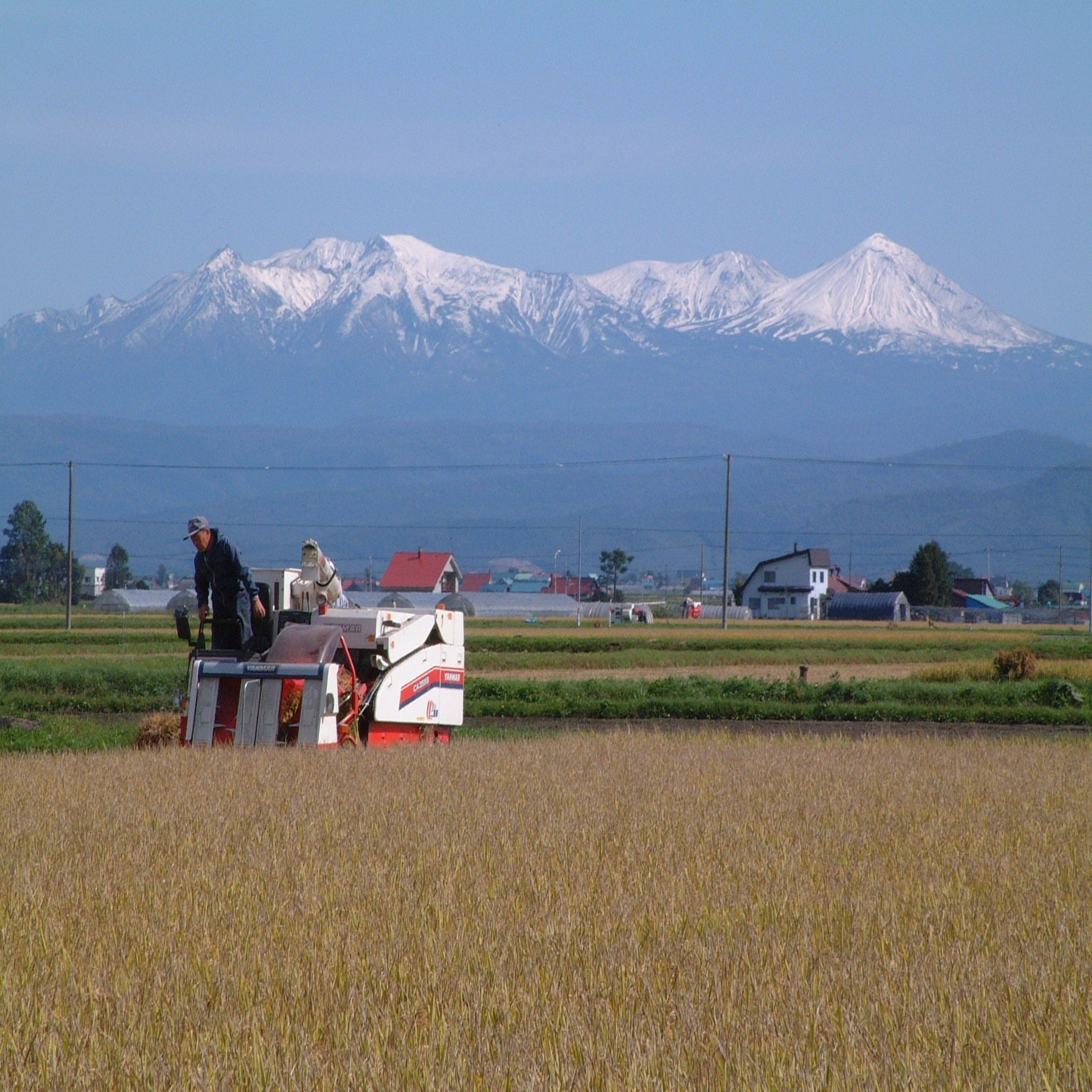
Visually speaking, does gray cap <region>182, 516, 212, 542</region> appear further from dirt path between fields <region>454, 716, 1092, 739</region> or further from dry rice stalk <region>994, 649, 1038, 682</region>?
dry rice stalk <region>994, 649, 1038, 682</region>

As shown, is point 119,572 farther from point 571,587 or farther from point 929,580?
point 929,580

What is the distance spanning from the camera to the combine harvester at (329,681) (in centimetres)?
1372

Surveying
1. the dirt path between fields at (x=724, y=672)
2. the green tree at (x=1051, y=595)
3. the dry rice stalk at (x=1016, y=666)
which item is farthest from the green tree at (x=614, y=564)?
the dry rice stalk at (x=1016, y=666)

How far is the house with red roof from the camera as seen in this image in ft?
443

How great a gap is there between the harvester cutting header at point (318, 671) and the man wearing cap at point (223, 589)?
33 mm

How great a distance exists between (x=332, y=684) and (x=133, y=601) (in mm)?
102095

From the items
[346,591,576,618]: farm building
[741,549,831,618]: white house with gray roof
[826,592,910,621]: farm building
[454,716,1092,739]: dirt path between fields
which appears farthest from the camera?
[741,549,831,618]: white house with gray roof

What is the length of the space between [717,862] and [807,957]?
2134 mm

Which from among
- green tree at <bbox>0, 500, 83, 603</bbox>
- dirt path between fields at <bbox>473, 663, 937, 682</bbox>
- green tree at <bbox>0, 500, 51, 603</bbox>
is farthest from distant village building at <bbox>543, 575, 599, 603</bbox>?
dirt path between fields at <bbox>473, 663, 937, 682</bbox>

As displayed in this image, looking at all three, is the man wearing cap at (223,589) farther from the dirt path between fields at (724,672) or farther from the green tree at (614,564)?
the green tree at (614,564)

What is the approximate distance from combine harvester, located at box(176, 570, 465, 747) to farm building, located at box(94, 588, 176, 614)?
8939 centimetres

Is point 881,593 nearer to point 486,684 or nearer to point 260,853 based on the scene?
point 486,684

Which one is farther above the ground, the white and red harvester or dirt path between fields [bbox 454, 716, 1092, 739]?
the white and red harvester

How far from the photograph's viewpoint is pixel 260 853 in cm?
839
